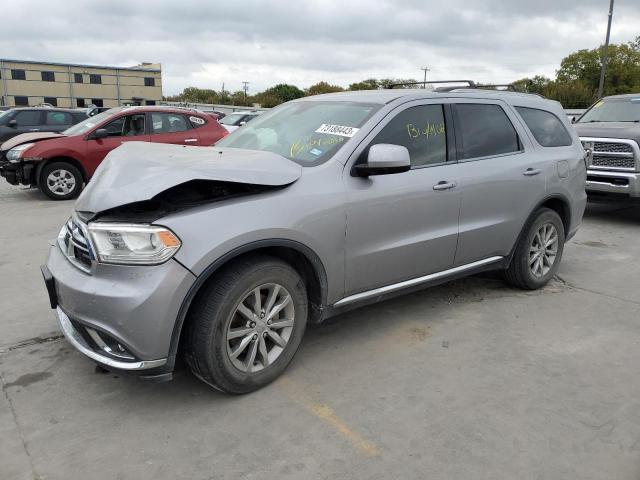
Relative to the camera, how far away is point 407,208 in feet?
12.3

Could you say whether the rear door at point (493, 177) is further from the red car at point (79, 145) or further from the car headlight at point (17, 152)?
the car headlight at point (17, 152)

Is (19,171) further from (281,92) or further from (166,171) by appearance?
(281,92)

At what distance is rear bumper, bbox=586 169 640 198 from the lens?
788 cm

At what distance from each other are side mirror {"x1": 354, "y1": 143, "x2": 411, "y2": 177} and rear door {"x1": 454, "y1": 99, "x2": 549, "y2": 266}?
89 cm

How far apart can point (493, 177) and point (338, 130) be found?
1.42m

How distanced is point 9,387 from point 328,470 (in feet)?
6.63

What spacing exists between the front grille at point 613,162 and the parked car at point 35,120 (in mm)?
11983

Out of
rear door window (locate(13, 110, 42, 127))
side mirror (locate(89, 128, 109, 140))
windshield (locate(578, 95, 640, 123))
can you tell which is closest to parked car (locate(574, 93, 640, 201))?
windshield (locate(578, 95, 640, 123))

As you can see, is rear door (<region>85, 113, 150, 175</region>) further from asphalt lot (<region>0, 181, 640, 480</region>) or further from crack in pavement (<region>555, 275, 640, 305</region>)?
crack in pavement (<region>555, 275, 640, 305</region>)

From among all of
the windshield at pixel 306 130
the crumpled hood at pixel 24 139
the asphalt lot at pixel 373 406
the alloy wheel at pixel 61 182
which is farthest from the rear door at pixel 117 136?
the windshield at pixel 306 130

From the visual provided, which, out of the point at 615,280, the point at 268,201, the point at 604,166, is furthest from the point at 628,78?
the point at 268,201

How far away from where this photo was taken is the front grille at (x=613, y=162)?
313 inches

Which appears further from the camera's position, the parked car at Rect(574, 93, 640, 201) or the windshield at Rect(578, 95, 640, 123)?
the windshield at Rect(578, 95, 640, 123)

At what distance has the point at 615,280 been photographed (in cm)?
551
